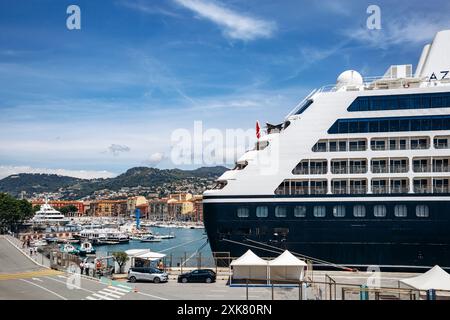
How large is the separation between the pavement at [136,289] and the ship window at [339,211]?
2797mm

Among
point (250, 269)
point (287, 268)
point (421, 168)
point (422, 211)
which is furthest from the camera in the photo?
point (421, 168)

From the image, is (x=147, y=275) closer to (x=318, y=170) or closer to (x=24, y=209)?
(x=318, y=170)

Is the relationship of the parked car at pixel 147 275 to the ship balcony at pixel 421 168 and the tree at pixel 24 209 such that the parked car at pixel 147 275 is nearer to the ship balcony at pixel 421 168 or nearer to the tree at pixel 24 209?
the ship balcony at pixel 421 168

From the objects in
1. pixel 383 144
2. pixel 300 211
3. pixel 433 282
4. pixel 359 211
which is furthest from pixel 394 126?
pixel 433 282

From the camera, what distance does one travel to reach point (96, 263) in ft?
85.8

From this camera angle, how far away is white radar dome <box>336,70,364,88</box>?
2675 centimetres

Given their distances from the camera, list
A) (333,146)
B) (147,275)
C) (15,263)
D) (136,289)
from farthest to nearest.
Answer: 1. (15,263)
2. (333,146)
3. (147,275)
4. (136,289)

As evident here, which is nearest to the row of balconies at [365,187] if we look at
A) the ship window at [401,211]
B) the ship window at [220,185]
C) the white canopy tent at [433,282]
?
the ship window at [401,211]

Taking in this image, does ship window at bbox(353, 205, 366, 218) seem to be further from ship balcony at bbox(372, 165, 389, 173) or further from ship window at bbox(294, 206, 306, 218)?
ship window at bbox(294, 206, 306, 218)

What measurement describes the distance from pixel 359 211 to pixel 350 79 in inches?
318

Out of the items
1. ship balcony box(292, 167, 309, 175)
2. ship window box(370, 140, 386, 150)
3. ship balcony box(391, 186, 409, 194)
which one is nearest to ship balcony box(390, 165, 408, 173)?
ship balcony box(391, 186, 409, 194)

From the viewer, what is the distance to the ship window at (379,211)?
23.0 m

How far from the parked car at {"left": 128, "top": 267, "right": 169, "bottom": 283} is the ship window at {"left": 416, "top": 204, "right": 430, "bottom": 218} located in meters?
12.6

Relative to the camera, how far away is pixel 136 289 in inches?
750
